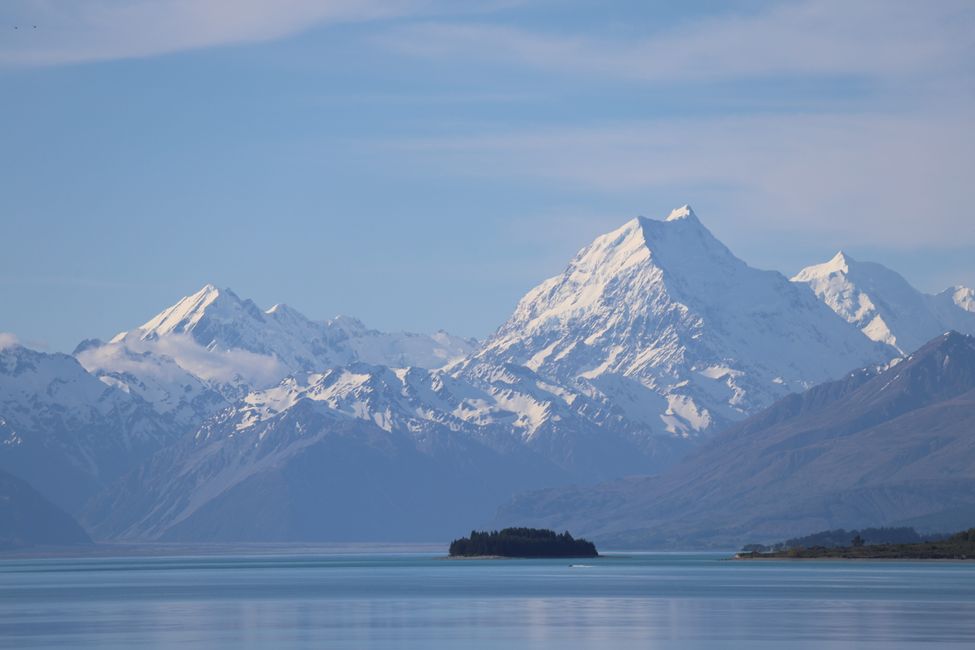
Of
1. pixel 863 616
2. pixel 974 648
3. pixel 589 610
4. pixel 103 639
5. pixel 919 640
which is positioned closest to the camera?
pixel 974 648

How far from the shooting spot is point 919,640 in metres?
143

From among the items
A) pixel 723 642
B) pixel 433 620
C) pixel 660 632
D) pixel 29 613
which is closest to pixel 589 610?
pixel 433 620

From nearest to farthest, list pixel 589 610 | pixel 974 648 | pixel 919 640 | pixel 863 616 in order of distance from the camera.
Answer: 1. pixel 974 648
2. pixel 919 640
3. pixel 863 616
4. pixel 589 610

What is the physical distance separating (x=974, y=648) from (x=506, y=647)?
108ft

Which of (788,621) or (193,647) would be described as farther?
(788,621)

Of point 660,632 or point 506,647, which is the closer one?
point 506,647

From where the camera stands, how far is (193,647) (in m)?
145

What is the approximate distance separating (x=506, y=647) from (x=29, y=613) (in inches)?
2867

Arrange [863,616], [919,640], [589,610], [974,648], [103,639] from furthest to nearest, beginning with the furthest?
[589,610], [863,616], [103,639], [919,640], [974,648]

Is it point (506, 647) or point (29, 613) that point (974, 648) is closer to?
point (506, 647)

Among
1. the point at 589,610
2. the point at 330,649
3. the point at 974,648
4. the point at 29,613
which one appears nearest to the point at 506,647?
the point at 330,649

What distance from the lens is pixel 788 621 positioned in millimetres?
164750

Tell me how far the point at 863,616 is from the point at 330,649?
5070 centimetres

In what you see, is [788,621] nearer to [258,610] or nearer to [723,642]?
[723,642]
